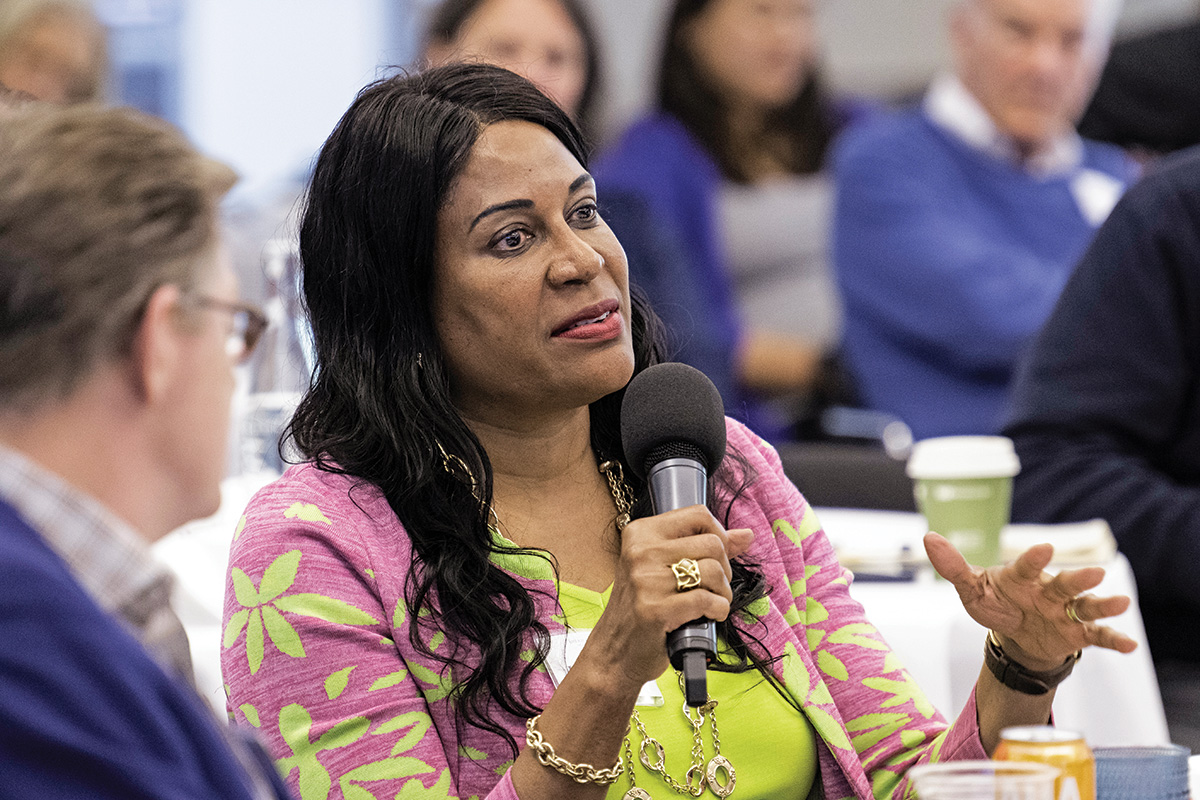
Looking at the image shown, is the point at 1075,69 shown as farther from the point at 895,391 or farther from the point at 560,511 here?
the point at 560,511

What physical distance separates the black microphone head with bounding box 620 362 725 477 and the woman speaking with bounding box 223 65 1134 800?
0.07 m

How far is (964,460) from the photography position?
2.07 m

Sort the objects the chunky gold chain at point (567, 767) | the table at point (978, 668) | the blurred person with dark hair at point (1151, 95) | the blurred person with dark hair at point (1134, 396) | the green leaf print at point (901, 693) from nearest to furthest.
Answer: the chunky gold chain at point (567, 767) → the green leaf print at point (901, 693) → the table at point (978, 668) → the blurred person with dark hair at point (1134, 396) → the blurred person with dark hair at point (1151, 95)

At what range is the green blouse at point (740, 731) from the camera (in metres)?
1.46

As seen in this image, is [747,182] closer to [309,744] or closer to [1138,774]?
Result: [309,744]

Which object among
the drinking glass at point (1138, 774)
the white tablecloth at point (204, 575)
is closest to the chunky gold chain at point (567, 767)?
the drinking glass at point (1138, 774)

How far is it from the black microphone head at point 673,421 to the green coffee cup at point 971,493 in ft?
2.53

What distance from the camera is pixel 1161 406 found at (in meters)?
2.44

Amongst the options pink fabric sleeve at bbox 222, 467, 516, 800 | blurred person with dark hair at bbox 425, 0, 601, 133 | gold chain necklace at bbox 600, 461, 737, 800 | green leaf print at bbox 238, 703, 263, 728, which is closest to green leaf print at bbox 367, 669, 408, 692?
pink fabric sleeve at bbox 222, 467, 516, 800

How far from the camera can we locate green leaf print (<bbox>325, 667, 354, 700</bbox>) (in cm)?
134

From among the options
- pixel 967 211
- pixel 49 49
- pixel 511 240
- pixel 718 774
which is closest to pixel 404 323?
pixel 511 240

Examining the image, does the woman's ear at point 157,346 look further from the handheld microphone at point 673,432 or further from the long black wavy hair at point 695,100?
the long black wavy hair at point 695,100

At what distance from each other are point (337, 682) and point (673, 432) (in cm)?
40

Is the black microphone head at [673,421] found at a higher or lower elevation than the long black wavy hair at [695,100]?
higher
